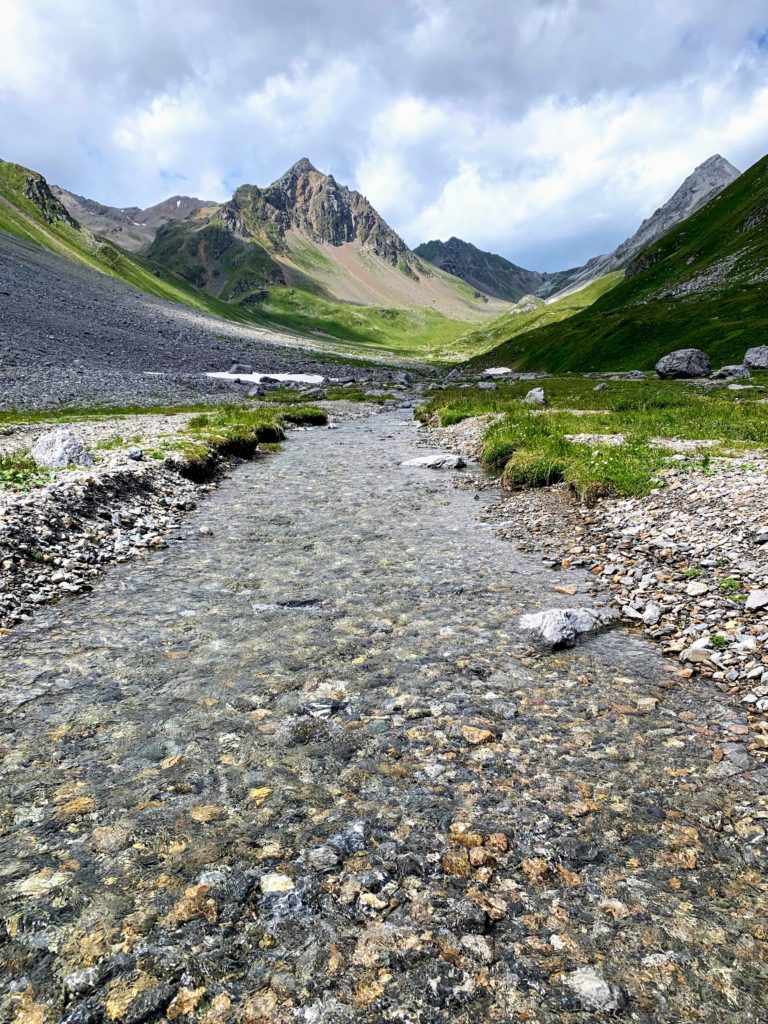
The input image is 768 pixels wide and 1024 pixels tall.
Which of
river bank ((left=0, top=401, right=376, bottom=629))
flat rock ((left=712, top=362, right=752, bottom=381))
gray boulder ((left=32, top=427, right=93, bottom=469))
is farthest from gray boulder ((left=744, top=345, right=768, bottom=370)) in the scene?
gray boulder ((left=32, top=427, right=93, bottom=469))

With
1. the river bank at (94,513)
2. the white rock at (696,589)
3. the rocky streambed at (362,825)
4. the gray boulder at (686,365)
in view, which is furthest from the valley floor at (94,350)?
the gray boulder at (686,365)

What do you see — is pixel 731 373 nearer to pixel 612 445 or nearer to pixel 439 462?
pixel 612 445

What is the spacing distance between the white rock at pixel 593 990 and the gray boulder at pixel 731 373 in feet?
226

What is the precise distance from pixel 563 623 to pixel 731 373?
229 feet

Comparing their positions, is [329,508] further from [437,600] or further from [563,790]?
[563,790]

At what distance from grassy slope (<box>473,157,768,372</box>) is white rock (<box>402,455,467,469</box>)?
67.5m

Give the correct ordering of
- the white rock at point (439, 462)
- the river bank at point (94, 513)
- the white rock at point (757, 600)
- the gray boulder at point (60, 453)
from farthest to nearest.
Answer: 1. the white rock at point (439, 462)
2. the gray boulder at point (60, 453)
3. the river bank at point (94, 513)
4. the white rock at point (757, 600)

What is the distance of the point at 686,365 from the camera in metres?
69.0

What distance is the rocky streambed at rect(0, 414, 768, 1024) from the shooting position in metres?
4.16

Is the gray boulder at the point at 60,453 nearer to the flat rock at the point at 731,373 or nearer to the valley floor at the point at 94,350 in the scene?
the valley floor at the point at 94,350

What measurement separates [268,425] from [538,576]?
1019 inches

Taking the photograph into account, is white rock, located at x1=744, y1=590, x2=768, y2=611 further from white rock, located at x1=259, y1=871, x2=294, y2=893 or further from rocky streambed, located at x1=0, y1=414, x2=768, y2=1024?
white rock, located at x1=259, y1=871, x2=294, y2=893

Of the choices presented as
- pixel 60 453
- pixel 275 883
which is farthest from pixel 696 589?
pixel 60 453

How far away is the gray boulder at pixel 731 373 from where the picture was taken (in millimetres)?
61562
